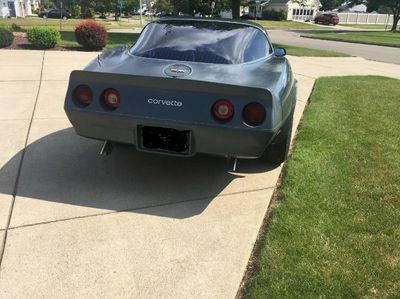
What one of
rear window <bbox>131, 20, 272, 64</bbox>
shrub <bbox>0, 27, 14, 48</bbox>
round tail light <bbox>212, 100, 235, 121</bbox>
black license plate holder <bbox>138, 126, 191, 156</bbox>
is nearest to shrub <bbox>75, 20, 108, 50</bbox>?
shrub <bbox>0, 27, 14, 48</bbox>

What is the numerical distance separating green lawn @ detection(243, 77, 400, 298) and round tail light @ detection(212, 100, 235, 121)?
0.86 m

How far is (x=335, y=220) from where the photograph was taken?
3209mm

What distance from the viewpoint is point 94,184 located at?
3.69 m

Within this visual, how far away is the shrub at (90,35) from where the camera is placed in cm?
1255

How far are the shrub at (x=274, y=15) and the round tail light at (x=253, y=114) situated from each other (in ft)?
199

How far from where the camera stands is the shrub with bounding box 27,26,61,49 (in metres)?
12.1

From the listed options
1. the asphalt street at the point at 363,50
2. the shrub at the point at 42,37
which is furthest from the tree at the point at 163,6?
the shrub at the point at 42,37

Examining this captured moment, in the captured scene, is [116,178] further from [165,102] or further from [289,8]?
[289,8]

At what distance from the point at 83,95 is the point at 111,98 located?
0.80ft

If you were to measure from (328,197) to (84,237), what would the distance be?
2012 millimetres

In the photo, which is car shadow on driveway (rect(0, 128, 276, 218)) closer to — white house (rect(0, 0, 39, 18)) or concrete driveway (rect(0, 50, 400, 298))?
concrete driveway (rect(0, 50, 400, 298))

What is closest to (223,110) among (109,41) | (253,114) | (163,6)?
(253,114)

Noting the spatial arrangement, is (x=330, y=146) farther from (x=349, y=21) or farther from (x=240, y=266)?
(x=349, y=21)

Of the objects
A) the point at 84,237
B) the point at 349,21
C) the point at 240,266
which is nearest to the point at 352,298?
the point at 240,266
